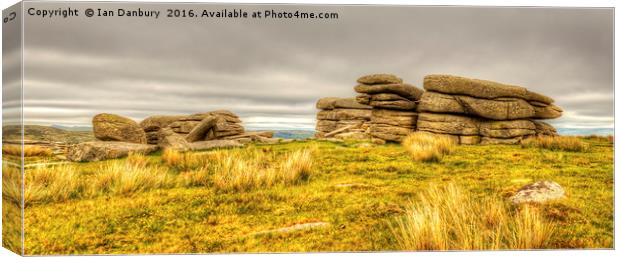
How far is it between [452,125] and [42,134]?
44.5ft

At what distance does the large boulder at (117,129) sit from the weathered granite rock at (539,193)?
9.52 meters

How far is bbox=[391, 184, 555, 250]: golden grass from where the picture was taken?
7.28 metres

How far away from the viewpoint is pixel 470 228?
7383 millimetres

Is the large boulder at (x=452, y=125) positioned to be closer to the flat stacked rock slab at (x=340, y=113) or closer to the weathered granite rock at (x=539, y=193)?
the weathered granite rock at (x=539, y=193)

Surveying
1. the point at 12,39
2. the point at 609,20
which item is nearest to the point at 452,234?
the point at 609,20

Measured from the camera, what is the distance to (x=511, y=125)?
56.1 feet

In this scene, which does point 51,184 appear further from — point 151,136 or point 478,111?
point 478,111

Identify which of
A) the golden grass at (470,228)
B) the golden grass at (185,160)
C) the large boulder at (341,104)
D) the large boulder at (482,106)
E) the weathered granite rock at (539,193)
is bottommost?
the golden grass at (470,228)

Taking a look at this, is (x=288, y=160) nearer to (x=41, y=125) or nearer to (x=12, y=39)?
(x=41, y=125)

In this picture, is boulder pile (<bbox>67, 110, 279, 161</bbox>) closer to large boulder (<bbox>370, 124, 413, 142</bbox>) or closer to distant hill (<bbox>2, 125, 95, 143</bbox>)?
distant hill (<bbox>2, 125, 95, 143</bbox>)

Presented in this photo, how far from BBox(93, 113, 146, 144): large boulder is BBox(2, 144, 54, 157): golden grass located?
1.88 metres

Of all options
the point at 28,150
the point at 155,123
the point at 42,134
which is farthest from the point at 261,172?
the point at 155,123

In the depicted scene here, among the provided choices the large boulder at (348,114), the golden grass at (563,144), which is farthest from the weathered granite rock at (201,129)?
the large boulder at (348,114)

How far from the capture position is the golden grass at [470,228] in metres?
7.28
